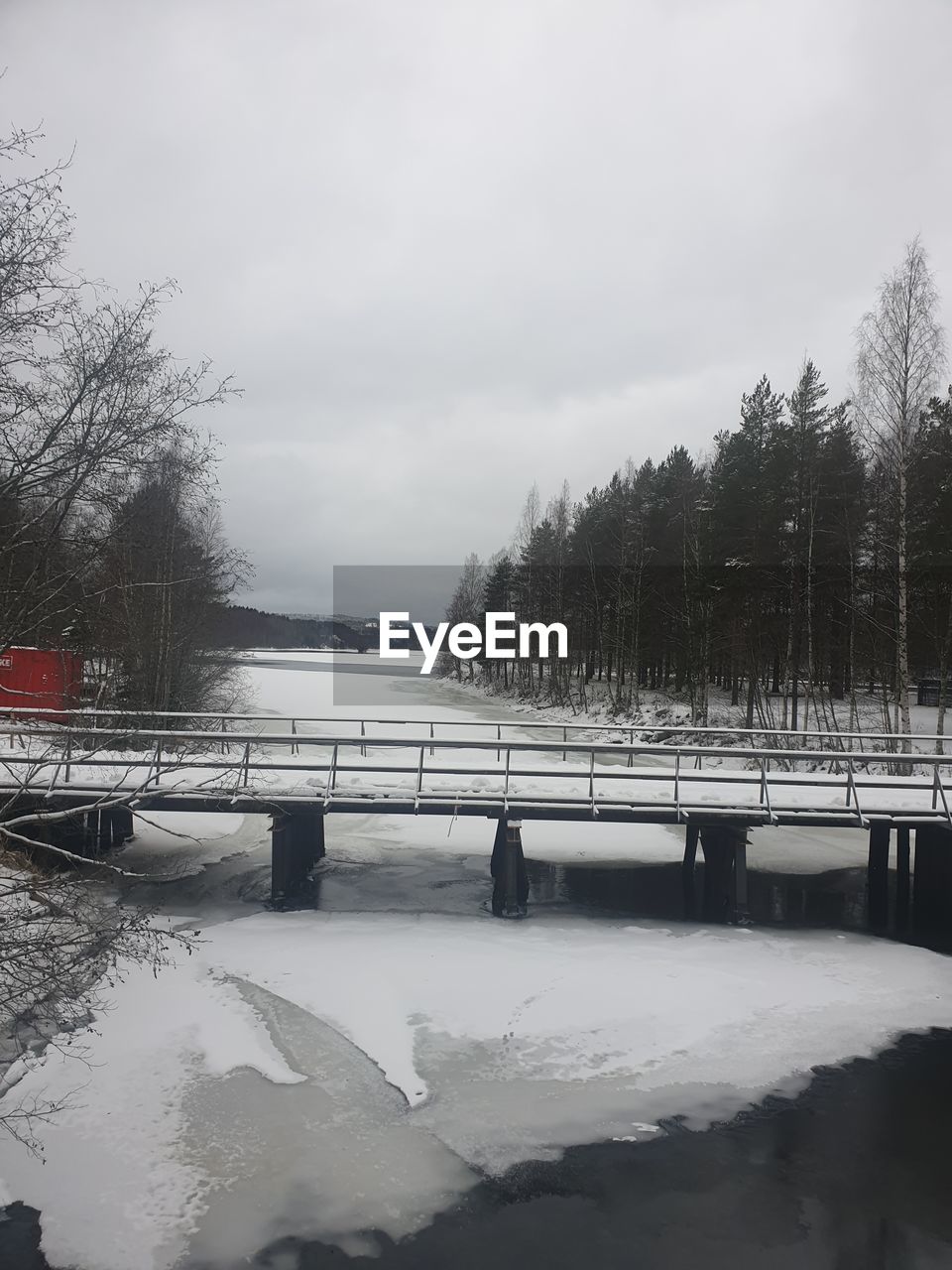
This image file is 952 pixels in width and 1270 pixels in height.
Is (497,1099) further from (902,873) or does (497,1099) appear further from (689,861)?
(902,873)

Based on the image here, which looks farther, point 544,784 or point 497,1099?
point 544,784

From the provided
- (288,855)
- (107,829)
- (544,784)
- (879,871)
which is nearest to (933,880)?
(879,871)

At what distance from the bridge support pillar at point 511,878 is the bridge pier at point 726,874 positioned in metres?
3.32

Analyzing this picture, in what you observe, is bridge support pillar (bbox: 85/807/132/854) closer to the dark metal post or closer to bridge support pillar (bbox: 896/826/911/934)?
the dark metal post

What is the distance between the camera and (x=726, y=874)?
14.5m

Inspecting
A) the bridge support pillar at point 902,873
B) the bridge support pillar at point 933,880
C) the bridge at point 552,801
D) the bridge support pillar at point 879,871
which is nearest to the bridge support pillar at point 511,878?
the bridge at point 552,801

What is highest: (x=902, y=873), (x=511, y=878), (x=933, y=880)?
(x=511, y=878)

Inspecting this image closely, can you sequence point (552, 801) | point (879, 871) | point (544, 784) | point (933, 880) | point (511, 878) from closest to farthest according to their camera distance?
point (552, 801), point (511, 878), point (933, 880), point (879, 871), point (544, 784)

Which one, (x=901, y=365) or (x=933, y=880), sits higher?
(x=901, y=365)

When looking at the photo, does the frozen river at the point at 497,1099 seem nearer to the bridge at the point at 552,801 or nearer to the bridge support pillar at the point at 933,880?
the bridge at the point at 552,801

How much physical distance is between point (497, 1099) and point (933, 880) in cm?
1060

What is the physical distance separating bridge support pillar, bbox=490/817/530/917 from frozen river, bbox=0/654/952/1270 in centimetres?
39

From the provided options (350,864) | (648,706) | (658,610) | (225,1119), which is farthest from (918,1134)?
(658,610)

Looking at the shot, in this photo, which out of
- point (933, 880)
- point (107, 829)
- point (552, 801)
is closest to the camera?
point (552, 801)
